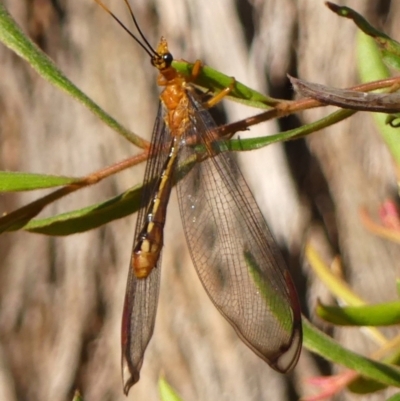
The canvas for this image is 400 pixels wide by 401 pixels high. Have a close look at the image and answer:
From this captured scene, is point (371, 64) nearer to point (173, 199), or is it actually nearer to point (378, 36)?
point (378, 36)

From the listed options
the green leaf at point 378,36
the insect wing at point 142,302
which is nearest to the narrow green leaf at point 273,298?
the insect wing at point 142,302

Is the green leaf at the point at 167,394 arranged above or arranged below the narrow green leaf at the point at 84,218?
below

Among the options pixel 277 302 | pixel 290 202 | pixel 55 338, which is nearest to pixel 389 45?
pixel 277 302

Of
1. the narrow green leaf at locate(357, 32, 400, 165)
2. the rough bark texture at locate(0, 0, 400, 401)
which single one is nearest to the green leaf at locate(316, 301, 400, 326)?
the narrow green leaf at locate(357, 32, 400, 165)

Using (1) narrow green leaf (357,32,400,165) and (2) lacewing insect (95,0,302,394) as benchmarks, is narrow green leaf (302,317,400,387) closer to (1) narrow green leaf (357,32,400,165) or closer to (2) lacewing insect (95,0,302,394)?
(2) lacewing insect (95,0,302,394)

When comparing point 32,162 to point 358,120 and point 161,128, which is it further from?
point 358,120

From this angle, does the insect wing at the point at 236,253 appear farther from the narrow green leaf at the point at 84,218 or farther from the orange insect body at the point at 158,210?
the narrow green leaf at the point at 84,218
